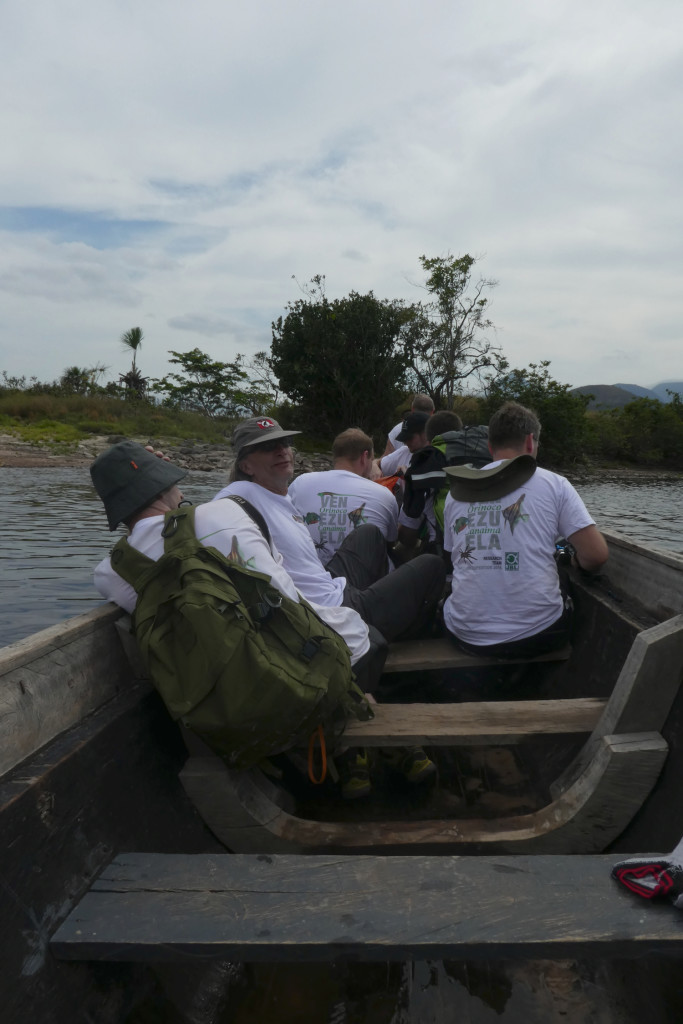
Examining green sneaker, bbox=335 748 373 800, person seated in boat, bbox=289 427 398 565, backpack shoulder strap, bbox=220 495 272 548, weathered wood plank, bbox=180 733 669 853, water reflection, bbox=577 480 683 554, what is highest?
backpack shoulder strap, bbox=220 495 272 548

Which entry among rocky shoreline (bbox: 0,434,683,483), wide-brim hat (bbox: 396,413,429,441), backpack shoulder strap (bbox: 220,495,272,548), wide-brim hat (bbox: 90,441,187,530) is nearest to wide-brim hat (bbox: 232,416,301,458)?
backpack shoulder strap (bbox: 220,495,272,548)

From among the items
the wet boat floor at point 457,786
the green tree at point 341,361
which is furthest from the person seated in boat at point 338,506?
the green tree at point 341,361

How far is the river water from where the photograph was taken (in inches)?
277

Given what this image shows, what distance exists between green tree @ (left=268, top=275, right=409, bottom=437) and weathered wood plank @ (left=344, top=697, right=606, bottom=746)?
2729 centimetres

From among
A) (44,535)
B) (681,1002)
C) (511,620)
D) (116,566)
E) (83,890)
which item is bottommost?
(44,535)

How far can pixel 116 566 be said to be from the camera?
6.97 ft

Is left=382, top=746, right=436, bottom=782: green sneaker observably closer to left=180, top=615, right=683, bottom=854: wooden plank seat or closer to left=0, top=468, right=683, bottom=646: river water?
left=180, top=615, right=683, bottom=854: wooden plank seat

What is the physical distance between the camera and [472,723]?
7.34ft

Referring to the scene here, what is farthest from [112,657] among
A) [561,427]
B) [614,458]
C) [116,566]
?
[614,458]

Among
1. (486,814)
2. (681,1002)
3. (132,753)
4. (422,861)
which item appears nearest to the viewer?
(681,1002)

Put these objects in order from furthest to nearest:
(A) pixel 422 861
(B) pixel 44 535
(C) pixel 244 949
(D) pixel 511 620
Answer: (B) pixel 44 535, (D) pixel 511 620, (A) pixel 422 861, (C) pixel 244 949

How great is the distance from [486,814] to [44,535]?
31.9 feet

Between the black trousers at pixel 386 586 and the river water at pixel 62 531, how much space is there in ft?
3.42

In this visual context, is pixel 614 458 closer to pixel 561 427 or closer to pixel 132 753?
pixel 561 427
